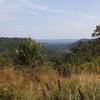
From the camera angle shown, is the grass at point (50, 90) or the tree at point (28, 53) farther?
the tree at point (28, 53)

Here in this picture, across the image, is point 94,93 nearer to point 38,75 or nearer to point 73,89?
point 73,89

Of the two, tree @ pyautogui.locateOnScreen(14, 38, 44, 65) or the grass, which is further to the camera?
tree @ pyautogui.locateOnScreen(14, 38, 44, 65)

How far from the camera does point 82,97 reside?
19.2 feet

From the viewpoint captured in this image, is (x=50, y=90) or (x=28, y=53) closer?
(x=50, y=90)

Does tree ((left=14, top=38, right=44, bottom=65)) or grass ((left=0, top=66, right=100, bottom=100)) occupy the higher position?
tree ((left=14, top=38, right=44, bottom=65))

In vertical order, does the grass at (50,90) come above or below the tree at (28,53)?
below

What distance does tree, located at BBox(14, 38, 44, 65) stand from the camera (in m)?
15.4

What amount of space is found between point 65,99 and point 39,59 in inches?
321

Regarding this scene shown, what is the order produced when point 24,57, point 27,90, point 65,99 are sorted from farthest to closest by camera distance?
point 24,57
point 27,90
point 65,99

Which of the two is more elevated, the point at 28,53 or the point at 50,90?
the point at 28,53

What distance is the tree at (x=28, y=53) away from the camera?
50.6 ft

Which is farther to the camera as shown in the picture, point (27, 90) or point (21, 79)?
point (21, 79)

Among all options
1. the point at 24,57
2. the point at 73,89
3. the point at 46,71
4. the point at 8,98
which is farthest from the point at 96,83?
the point at 24,57

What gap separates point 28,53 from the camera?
608 inches
